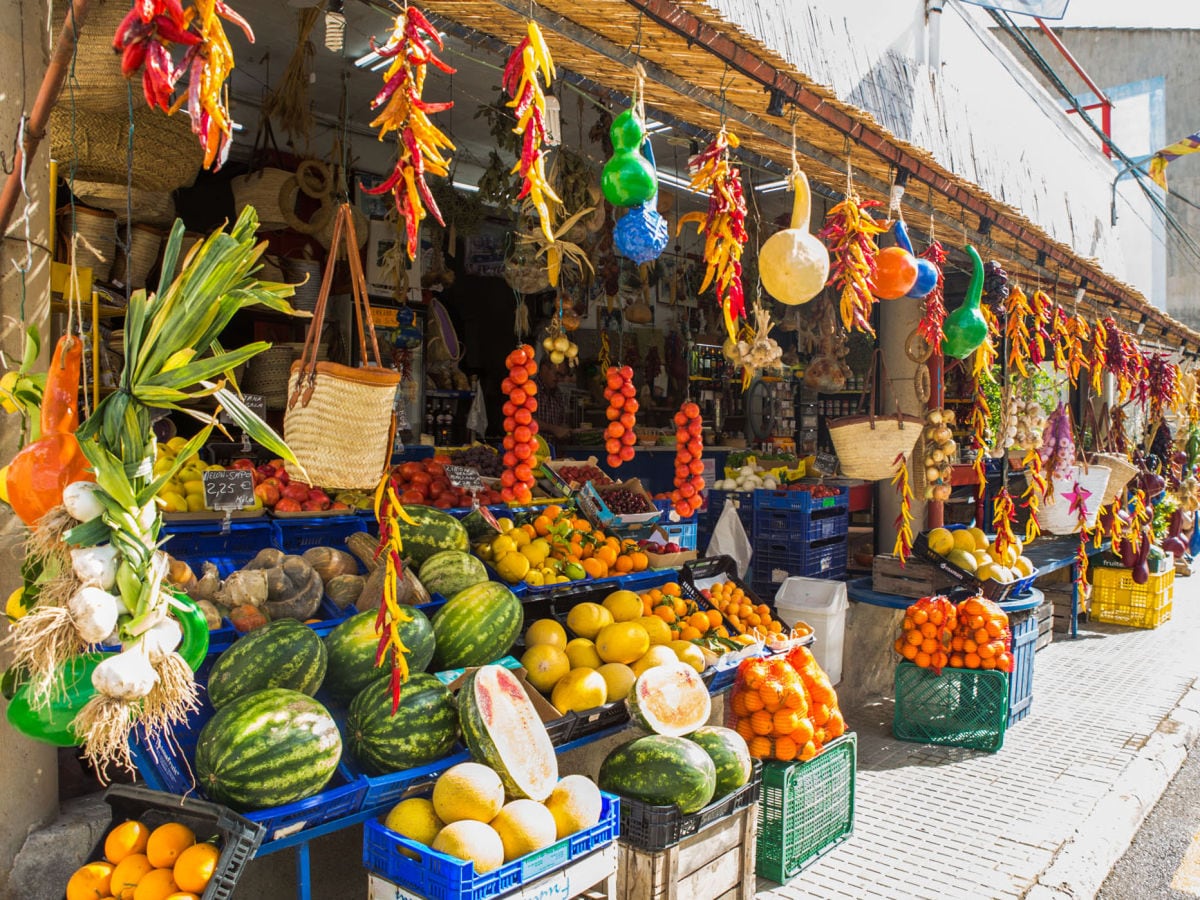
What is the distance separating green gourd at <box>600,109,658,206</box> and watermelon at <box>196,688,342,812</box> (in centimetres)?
209

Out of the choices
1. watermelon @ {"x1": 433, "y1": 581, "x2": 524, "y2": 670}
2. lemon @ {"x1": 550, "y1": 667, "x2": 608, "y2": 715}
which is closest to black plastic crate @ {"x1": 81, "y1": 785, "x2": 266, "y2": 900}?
watermelon @ {"x1": 433, "y1": 581, "x2": 524, "y2": 670}

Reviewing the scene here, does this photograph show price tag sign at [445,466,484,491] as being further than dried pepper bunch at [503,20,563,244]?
Yes

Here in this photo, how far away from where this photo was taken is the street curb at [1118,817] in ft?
12.7

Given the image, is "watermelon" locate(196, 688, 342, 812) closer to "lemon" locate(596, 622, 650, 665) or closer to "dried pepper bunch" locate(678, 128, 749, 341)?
"lemon" locate(596, 622, 650, 665)

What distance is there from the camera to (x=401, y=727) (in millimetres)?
2971

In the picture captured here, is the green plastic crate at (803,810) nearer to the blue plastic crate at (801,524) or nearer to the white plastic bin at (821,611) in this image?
the white plastic bin at (821,611)

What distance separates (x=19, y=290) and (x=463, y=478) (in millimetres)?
2475

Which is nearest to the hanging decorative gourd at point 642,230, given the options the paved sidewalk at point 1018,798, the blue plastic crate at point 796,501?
the paved sidewalk at point 1018,798

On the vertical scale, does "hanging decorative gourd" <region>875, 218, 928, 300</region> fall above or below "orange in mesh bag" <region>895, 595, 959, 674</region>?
above

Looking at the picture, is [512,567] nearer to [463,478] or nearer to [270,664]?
[463,478]

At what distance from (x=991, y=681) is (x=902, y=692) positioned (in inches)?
21.2

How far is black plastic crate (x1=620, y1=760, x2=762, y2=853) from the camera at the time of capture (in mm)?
2986

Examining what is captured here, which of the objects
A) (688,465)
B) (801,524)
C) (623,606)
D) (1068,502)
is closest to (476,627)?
(623,606)

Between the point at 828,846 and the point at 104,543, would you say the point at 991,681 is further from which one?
the point at 104,543
